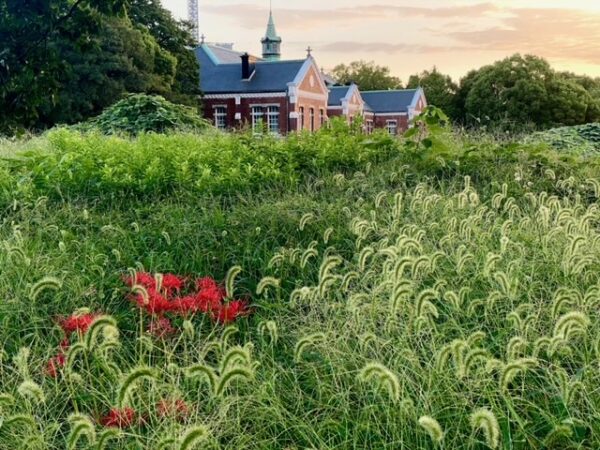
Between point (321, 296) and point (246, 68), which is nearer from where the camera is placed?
point (321, 296)

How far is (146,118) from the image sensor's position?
12570 millimetres

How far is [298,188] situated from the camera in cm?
539

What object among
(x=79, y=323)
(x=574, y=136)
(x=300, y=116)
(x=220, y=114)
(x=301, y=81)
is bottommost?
(x=79, y=323)

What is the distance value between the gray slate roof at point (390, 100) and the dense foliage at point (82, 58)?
18368 mm

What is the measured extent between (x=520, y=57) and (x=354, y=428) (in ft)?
131

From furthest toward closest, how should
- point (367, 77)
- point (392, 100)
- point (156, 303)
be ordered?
point (367, 77)
point (392, 100)
point (156, 303)

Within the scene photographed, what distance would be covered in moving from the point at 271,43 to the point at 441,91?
40.8ft

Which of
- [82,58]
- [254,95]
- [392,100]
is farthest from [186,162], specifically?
[392,100]

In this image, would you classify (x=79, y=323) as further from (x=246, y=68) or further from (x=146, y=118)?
(x=246, y=68)

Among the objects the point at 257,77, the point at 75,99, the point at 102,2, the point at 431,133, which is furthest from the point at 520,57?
the point at 102,2

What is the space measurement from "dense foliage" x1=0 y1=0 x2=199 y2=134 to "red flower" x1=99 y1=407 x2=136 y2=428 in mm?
2597

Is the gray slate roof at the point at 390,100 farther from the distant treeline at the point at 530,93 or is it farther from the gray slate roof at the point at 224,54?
the gray slate roof at the point at 224,54

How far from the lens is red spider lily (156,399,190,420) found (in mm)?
1980

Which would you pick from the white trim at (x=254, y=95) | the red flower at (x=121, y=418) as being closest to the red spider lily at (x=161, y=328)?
the red flower at (x=121, y=418)
